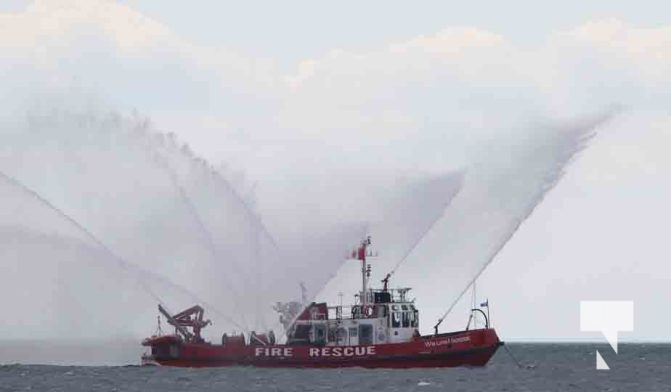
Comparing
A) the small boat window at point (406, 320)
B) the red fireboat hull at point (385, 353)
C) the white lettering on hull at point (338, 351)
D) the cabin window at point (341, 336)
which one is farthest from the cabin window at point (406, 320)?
the cabin window at point (341, 336)

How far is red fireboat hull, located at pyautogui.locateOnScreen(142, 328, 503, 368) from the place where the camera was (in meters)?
73.3

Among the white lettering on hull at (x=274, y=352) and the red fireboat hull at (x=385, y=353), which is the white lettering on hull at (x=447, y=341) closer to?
the red fireboat hull at (x=385, y=353)

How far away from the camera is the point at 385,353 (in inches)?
2886

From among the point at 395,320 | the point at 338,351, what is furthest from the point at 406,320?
the point at 338,351

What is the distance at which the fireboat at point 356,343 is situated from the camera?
73375 mm

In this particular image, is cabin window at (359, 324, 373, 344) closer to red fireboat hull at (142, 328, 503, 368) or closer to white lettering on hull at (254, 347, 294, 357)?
red fireboat hull at (142, 328, 503, 368)

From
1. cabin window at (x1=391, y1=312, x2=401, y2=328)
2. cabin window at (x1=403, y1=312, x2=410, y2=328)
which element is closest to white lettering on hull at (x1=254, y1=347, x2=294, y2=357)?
cabin window at (x1=391, y1=312, x2=401, y2=328)

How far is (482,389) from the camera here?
67812 millimetres

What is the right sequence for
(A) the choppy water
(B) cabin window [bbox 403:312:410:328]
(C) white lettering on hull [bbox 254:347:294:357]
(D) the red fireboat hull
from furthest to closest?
(B) cabin window [bbox 403:312:410:328] → (C) white lettering on hull [bbox 254:347:294:357] → (D) the red fireboat hull → (A) the choppy water

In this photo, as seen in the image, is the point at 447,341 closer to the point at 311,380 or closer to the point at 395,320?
the point at 395,320

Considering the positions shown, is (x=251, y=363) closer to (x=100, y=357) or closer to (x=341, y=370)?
(x=341, y=370)

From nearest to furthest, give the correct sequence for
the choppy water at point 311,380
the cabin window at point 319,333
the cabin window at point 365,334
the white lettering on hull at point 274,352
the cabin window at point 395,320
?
the choppy water at point 311,380 → the white lettering on hull at point 274,352 → the cabin window at point 395,320 → the cabin window at point 365,334 → the cabin window at point 319,333

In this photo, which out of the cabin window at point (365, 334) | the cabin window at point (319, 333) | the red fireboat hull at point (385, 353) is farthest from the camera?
the cabin window at point (319, 333)

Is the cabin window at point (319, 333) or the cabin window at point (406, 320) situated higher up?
the cabin window at point (406, 320)
